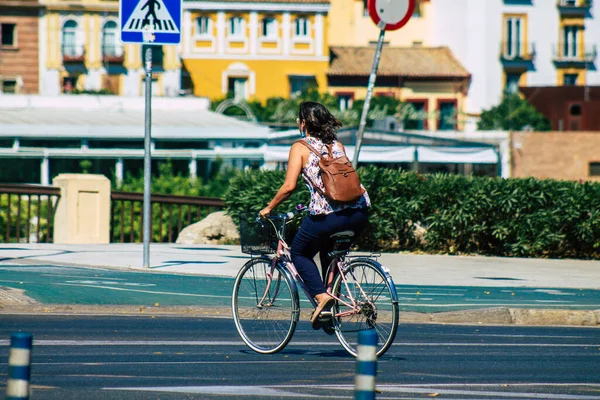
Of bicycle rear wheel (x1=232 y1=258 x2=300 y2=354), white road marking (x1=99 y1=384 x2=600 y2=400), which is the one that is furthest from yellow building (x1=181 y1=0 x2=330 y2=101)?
white road marking (x1=99 y1=384 x2=600 y2=400)

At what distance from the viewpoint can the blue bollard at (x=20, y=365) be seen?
4676mm

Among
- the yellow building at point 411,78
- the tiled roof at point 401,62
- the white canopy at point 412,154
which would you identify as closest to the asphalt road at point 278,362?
the white canopy at point 412,154

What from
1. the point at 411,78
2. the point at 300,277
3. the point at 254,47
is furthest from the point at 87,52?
the point at 300,277

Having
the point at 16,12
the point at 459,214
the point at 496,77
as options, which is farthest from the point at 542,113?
the point at 459,214

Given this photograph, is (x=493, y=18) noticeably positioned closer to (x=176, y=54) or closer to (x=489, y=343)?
(x=176, y=54)

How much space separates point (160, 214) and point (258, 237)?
11620 mm

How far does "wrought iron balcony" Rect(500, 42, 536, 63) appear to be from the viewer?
73.2 m

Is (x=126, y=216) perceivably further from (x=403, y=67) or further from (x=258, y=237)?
(x=403, y=67)

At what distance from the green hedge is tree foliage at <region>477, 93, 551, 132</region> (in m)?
44.4

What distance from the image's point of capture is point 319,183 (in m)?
8.49

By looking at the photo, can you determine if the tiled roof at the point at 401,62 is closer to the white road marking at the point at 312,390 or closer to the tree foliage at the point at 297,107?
the tree foliage at the point at 297,107

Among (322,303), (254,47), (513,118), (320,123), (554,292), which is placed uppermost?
(254,47)

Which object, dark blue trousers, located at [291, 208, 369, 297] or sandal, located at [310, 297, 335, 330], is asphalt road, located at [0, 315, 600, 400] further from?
dark blue trousers, located at [291, 208, 369, 297]

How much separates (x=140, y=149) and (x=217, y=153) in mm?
2551
